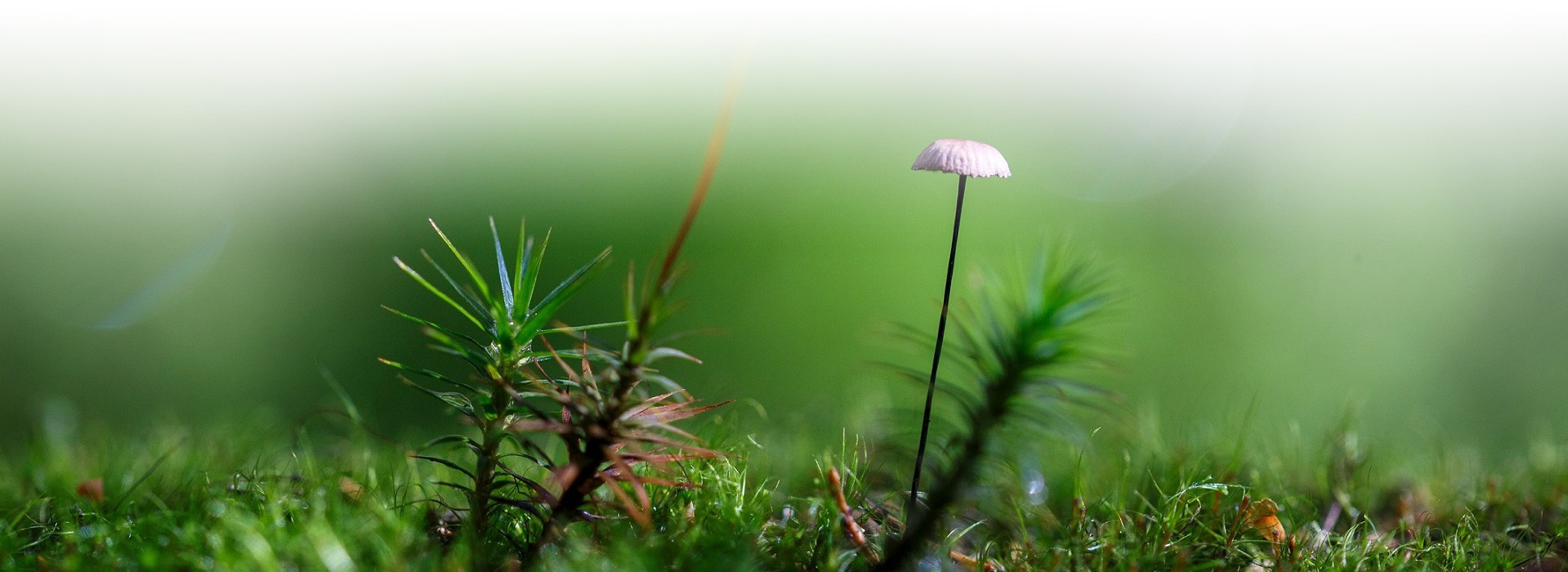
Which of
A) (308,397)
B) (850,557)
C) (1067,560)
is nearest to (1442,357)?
(1067,560)

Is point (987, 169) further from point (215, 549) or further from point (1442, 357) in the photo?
point (1442, 357)

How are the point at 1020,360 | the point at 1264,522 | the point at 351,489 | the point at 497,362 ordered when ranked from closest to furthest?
the point at 1020,360 < the point at 497,362 < the point at 1264,522 < the point at 351,489

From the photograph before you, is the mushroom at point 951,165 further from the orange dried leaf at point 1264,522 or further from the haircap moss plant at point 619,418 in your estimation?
the orange dried leaf at point 1264,522

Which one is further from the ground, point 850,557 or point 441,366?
point 850,557

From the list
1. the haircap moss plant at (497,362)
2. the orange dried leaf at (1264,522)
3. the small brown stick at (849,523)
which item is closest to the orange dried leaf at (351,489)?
the haircap moss plant at (497,362)

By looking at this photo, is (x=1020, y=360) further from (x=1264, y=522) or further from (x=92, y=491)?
(x=92, y=491)

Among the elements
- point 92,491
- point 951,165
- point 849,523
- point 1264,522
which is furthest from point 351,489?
point 1264,522
